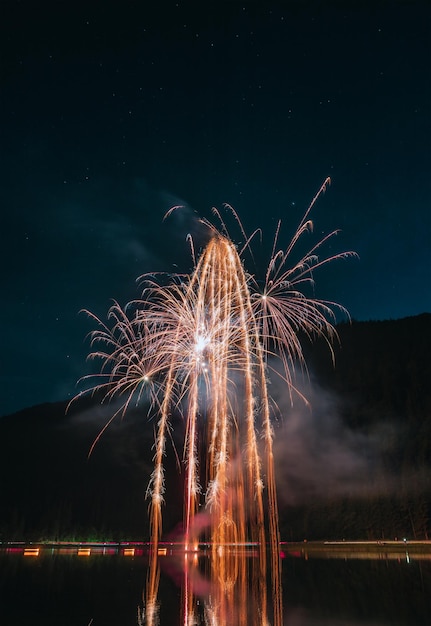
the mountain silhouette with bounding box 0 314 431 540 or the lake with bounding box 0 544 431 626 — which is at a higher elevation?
the mountain silhouette with bounding box 0 314 431 540

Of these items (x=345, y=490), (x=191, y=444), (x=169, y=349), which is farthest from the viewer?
(x=345, y=490)

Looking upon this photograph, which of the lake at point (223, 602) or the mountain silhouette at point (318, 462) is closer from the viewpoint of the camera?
the lake at point (223, 602)

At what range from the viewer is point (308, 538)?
420ft

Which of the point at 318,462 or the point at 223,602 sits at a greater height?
the point at 318,462

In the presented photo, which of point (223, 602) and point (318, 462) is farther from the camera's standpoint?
point (318, 462)

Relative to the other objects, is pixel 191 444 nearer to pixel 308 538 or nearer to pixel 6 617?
pixel 6 617

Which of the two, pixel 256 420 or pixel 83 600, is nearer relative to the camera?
pixel 83 600

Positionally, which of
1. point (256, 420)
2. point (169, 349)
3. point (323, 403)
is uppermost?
point (323, 403)

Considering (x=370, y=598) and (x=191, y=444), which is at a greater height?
(x=191, y=444)

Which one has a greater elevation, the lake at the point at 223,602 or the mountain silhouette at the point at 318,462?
the mountain silhouette at the point at 318,462

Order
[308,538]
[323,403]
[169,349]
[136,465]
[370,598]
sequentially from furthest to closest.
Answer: [136,465]
[323,403]
[308,538]
[169,349]
[370,598]

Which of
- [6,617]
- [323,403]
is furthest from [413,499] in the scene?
[6,617]

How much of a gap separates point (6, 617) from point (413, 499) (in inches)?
4727

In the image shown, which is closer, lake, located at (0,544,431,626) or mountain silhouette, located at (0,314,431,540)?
lake, located at (0,544,431,626)
